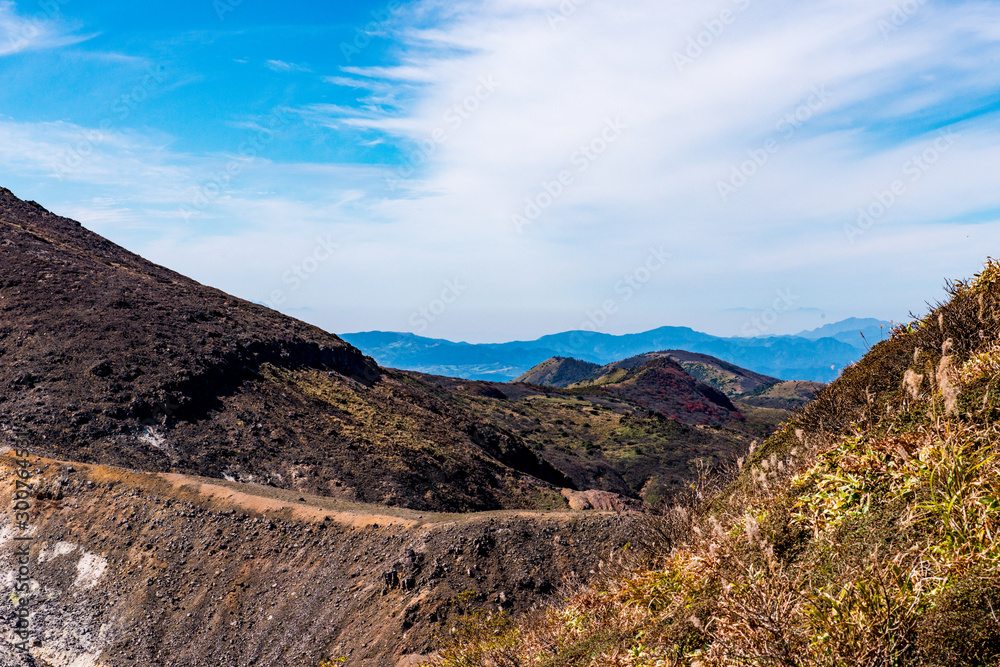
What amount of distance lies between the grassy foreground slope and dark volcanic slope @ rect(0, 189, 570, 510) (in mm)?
18181

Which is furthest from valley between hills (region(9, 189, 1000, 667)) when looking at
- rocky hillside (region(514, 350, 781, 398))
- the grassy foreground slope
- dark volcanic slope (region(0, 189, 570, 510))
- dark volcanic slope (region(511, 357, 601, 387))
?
rocky hillside (region(514, 350, 781, 398))

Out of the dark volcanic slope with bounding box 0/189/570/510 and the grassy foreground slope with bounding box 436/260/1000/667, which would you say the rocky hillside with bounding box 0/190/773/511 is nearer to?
the dark volcanic slope with bounding box 0/189/570/510

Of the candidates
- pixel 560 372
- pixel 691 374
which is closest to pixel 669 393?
pixel 560 372

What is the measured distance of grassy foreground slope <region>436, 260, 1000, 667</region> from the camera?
3.71 metres

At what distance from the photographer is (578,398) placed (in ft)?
273

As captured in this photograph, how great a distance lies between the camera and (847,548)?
4.74 meters

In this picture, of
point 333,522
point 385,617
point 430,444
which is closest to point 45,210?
point 430,444

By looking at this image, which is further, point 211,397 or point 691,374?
point 691,374

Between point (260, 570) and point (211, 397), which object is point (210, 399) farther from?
point (260, 570)

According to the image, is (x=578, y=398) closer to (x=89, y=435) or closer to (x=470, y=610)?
(x=89, y=435)

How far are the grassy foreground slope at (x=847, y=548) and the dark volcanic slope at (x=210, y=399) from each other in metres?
18.2

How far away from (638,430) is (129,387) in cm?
4803

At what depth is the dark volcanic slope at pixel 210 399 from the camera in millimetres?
22438

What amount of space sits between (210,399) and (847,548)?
26839 mm
